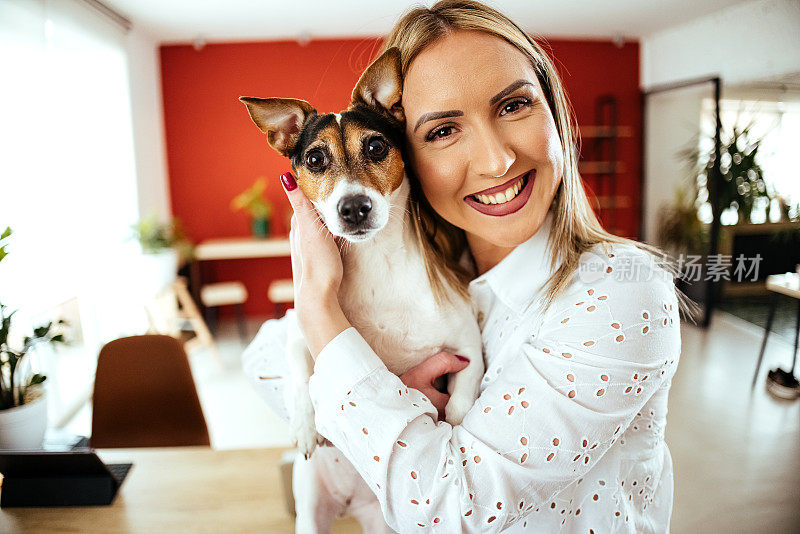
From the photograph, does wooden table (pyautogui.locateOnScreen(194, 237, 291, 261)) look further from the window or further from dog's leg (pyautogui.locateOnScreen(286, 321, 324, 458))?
the window

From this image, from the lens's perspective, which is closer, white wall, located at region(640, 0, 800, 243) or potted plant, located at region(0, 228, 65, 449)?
white wall, located at region(640, 0, 800, 243)

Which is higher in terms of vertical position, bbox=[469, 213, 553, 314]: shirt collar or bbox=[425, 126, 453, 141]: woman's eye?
bbox=[425, 126, 453, 141]: woman's eye

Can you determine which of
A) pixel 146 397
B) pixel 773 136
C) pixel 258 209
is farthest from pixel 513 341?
pixel 258 209

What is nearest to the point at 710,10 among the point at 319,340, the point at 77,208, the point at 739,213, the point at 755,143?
the point at 755,143

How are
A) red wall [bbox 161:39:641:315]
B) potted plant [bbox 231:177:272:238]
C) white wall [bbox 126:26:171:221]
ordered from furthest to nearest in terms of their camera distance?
potted plant [bbox 231:177:272:238]
white wall [bbox 126:26:171:221]
red wall [bbox 161:39:641:315]

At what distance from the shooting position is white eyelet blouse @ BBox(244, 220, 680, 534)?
0.75m

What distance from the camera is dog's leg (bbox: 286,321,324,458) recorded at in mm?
1026

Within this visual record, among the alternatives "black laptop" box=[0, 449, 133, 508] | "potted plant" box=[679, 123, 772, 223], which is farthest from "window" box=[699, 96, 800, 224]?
"black laptop" box=[0, 449, 133, 508]

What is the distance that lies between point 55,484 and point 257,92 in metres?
1.59

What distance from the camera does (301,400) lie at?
104cm

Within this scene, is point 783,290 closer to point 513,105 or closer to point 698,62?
point 698,62

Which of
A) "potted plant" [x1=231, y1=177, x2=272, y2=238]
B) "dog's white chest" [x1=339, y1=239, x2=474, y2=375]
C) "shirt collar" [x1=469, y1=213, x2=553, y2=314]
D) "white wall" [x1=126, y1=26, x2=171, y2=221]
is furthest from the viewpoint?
"potted plant" [x1=231, y1=177, x2=272, y2=238]

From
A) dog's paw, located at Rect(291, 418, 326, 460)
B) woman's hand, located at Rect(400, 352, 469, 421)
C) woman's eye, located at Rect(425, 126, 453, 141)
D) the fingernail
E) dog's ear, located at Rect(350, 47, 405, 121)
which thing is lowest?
dog's paw, located at Rect(291, 418, 326, 460)

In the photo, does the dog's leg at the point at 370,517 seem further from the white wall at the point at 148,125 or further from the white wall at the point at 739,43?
the white wall at the point at 148,125
